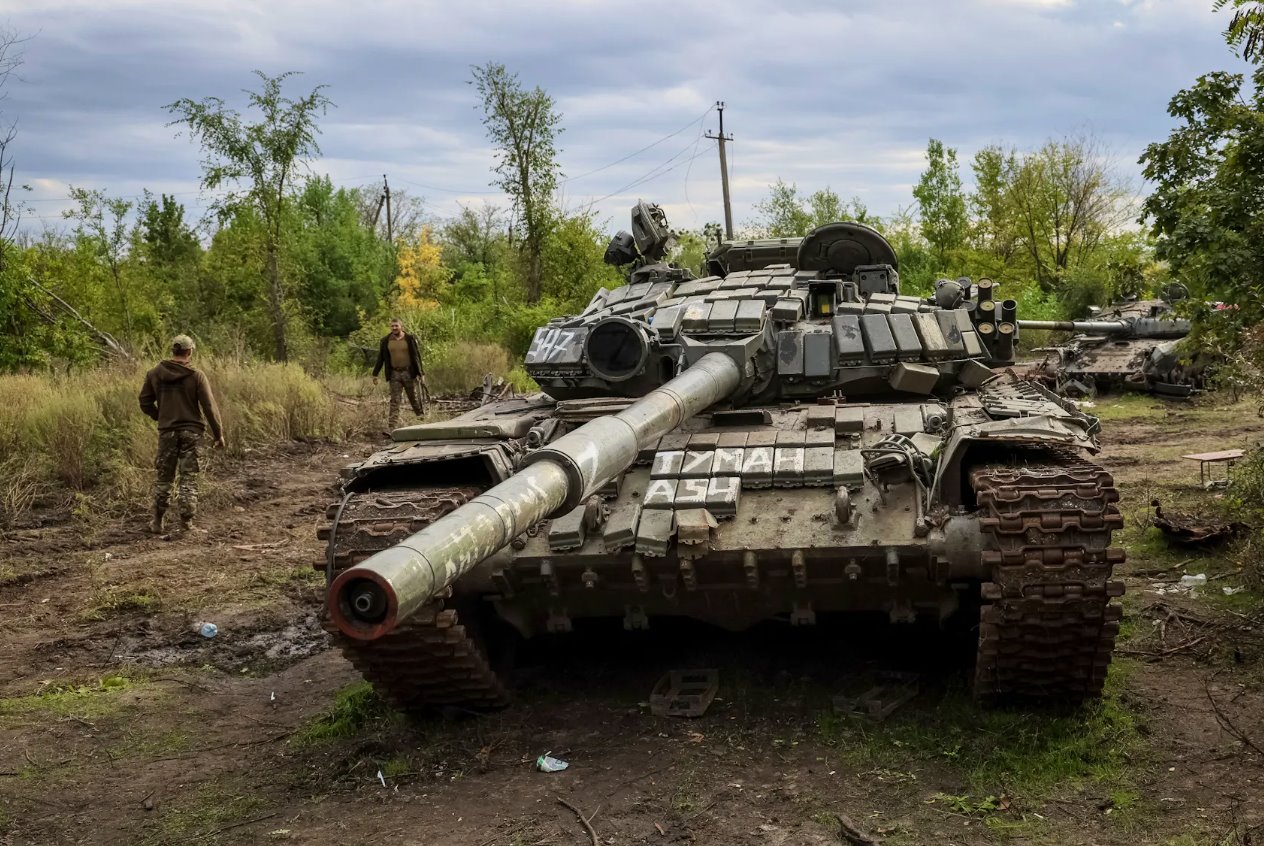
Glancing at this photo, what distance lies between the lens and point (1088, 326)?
20.3 meters

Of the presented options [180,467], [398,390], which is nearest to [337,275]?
[398,390]

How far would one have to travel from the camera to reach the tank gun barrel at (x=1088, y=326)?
18.1 metres

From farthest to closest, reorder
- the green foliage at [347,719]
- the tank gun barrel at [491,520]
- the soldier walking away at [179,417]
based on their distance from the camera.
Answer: the soldier walking away at [179,417] < the green foliage at [347,719] < the tank gun barrel at [491,520]

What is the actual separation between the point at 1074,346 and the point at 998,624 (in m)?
20.3

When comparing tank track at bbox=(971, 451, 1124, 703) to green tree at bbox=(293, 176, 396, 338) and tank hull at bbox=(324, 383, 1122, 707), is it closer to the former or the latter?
tank hull at bbox=(324, 383, 1122, 707)

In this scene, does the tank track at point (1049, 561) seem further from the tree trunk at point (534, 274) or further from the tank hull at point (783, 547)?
the tree trunk at point (534, 274)

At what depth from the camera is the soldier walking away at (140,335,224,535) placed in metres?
12.2

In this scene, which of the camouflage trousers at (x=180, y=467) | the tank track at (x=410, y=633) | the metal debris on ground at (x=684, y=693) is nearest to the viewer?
the tank track at (x=410, y=633)

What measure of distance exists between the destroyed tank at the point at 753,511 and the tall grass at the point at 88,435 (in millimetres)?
7701

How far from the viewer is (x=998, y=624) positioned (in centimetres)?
578

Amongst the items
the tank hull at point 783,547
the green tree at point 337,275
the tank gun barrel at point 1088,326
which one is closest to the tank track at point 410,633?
the tank hull at point 783,547

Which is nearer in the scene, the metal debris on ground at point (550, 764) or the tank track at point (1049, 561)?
the tank track at point (1049, 561)

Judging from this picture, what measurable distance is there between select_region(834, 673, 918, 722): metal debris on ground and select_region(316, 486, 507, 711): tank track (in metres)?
2.01

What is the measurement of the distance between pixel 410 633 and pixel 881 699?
2.71 metres
